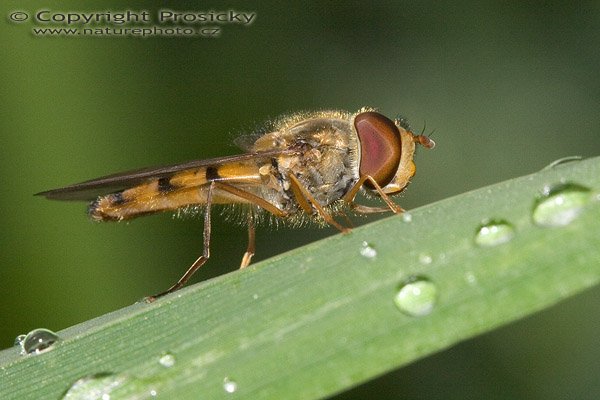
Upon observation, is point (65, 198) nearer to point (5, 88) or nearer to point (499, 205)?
point (5, 88)

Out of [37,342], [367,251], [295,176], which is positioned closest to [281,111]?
[295,176]

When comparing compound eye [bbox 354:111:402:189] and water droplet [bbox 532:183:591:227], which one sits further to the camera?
compound eye [bbox 354:111:402:189]

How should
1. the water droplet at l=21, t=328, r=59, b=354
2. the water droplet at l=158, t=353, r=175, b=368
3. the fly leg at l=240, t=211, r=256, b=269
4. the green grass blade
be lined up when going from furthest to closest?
the fly leg at l=240, t=211, r=256, b=269
the water droplet at l=21, t=328, r=59, b=354
the water droplet at l=158, t=353, r=175, b=368
the green grass blade

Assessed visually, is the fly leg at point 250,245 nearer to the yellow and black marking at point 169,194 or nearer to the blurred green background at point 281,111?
the yellow and black marking at point 169,194

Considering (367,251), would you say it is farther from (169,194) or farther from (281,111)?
(281,111)

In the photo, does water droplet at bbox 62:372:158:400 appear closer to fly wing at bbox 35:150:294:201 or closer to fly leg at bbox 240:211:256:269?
fly wing at bbox 35:150:294:201

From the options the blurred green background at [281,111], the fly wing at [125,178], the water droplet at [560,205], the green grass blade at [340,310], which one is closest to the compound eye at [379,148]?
the fly wing at [125,178]

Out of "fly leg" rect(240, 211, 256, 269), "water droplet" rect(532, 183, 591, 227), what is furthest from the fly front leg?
"water droplet" rect(532, 183, 591, 227)
